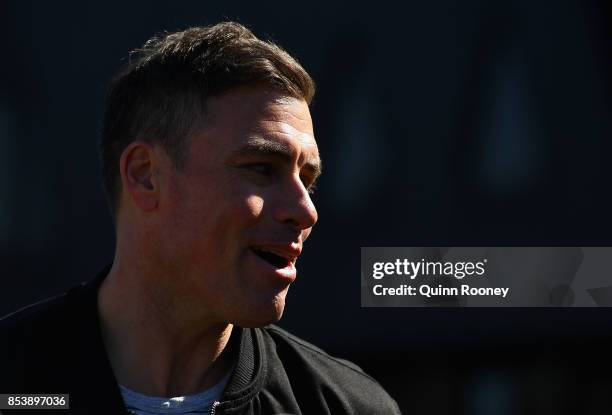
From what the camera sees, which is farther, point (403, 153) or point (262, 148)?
point (403, 153)

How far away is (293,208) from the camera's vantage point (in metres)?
2.51

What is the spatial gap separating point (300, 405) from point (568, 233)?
107 inches

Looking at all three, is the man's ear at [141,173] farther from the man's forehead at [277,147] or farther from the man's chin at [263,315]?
the man's chin at [263,315]

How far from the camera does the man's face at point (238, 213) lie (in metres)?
2.49

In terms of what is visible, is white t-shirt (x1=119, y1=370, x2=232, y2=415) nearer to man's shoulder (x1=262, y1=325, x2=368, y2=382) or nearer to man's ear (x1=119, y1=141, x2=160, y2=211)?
man's shoulder (x1=262, y1=325, x2=368, y2=382)

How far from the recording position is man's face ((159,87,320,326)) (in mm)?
2486

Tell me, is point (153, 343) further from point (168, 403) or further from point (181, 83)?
point (181, 83)

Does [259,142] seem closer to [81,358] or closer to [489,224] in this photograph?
[81,358]

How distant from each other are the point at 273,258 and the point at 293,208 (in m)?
0.16

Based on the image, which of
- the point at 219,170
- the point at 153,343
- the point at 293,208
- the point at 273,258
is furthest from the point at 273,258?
the point at 153,343

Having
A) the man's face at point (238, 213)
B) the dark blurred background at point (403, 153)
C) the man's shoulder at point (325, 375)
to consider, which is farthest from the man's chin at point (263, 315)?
the dark blurred background at point (403, 153)

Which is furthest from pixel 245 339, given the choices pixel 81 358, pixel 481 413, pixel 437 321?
pixel 481 413

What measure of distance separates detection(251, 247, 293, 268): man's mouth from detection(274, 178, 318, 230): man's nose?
0.31 ft

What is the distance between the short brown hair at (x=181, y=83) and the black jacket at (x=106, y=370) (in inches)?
14.6
